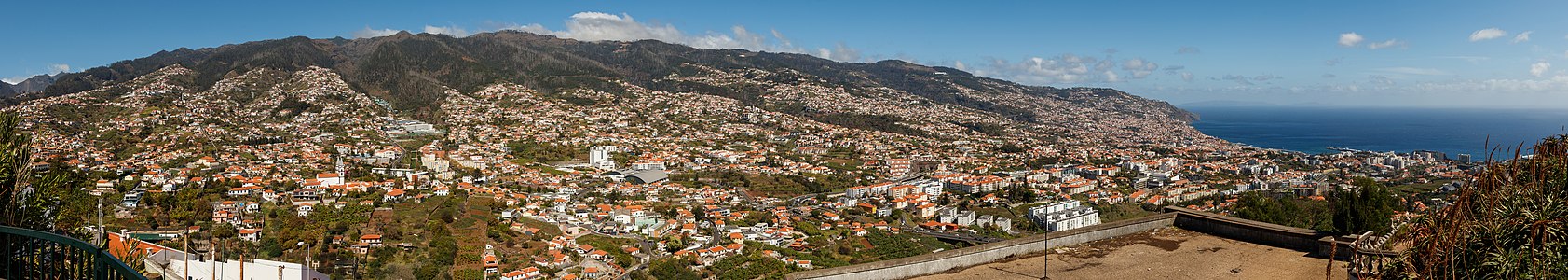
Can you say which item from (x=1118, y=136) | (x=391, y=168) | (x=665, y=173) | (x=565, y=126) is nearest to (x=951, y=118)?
(x=1118, y=136)

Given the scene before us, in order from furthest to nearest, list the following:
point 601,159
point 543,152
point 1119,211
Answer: point 543,152 → point 601,159 → point 1119,211

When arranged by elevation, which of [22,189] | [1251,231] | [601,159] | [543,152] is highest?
[22,189]

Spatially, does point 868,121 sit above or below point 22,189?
above

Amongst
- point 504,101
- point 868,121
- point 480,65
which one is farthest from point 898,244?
point 480,65

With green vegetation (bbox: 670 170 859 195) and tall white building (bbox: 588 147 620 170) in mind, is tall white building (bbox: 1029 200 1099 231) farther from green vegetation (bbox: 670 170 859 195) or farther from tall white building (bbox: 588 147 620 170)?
tall white building (bbox: 588 147 620 170)

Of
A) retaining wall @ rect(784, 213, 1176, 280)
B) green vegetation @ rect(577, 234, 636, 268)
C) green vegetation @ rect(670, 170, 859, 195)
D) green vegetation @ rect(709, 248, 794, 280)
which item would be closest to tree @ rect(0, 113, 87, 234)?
retaining wall @ rect(784, 213, 1176, 280)

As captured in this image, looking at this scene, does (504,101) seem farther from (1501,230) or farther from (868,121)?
(1501,230)
